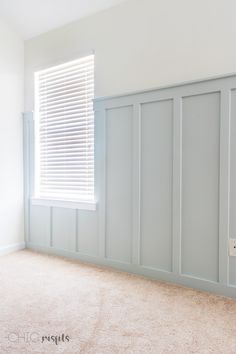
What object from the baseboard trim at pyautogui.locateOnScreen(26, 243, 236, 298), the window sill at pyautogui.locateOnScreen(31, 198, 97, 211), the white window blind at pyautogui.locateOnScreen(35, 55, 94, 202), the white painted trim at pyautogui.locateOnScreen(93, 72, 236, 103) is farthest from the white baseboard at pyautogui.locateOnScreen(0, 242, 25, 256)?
the white painted trim at pyautogui.locateOnScreen(93, 72, 236, 103)

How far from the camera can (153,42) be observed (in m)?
2.50

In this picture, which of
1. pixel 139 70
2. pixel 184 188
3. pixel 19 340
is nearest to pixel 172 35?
pixel 139 70

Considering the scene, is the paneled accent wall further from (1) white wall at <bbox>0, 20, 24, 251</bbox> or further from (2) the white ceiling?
(2) the white ceiling

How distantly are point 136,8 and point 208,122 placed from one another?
4.38 feet

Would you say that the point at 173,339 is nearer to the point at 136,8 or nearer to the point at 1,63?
the point at 136,8

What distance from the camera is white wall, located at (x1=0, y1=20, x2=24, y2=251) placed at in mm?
3213

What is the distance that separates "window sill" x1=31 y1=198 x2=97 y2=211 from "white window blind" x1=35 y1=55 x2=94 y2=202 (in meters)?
0.06

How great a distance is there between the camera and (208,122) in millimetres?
2209

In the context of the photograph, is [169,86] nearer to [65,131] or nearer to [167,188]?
[167,188]

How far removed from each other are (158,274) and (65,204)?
1.27 m

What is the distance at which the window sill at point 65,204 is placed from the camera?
288cm

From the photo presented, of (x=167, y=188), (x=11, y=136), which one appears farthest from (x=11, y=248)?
(x=167, y=188)

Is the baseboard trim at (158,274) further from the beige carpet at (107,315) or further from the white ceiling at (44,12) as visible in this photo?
the white ceiling at (44,12)

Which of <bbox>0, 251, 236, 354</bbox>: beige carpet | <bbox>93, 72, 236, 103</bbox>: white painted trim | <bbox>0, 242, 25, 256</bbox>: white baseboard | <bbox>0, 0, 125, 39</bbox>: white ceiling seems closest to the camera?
<bbox>0, 251, 236, 354</bbox>: beige carpet
